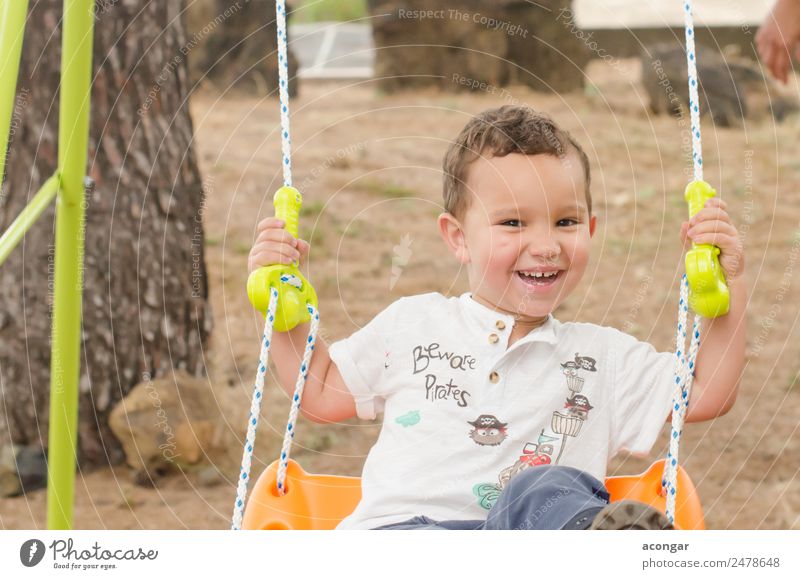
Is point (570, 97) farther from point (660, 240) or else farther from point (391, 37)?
point (660, 240)

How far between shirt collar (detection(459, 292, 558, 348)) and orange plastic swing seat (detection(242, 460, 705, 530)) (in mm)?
161

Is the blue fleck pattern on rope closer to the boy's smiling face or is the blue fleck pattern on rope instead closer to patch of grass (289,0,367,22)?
the boy's smiling face

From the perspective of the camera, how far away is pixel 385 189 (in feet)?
9.43

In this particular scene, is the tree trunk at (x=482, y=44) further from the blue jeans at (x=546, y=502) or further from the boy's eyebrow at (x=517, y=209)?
the blue jeans at (x=546, y=502)

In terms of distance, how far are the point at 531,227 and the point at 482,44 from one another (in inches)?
114

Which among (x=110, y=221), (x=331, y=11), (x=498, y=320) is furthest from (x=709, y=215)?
(x=331, y=11)

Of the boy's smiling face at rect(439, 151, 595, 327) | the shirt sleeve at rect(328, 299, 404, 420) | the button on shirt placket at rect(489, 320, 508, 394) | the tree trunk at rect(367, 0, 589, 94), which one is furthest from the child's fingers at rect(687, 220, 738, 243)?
the tree trunk at rect(367, 0, 589, 94)

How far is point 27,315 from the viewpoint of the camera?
5.78 feet

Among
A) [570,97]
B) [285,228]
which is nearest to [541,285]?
[285,228]

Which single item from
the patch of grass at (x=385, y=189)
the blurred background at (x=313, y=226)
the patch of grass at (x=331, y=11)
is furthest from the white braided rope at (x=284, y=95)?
the patch of grass at (x=331, y=11)

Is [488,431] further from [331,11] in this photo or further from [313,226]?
[331,11]

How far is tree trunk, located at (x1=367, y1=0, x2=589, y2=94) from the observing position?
12.2ft
